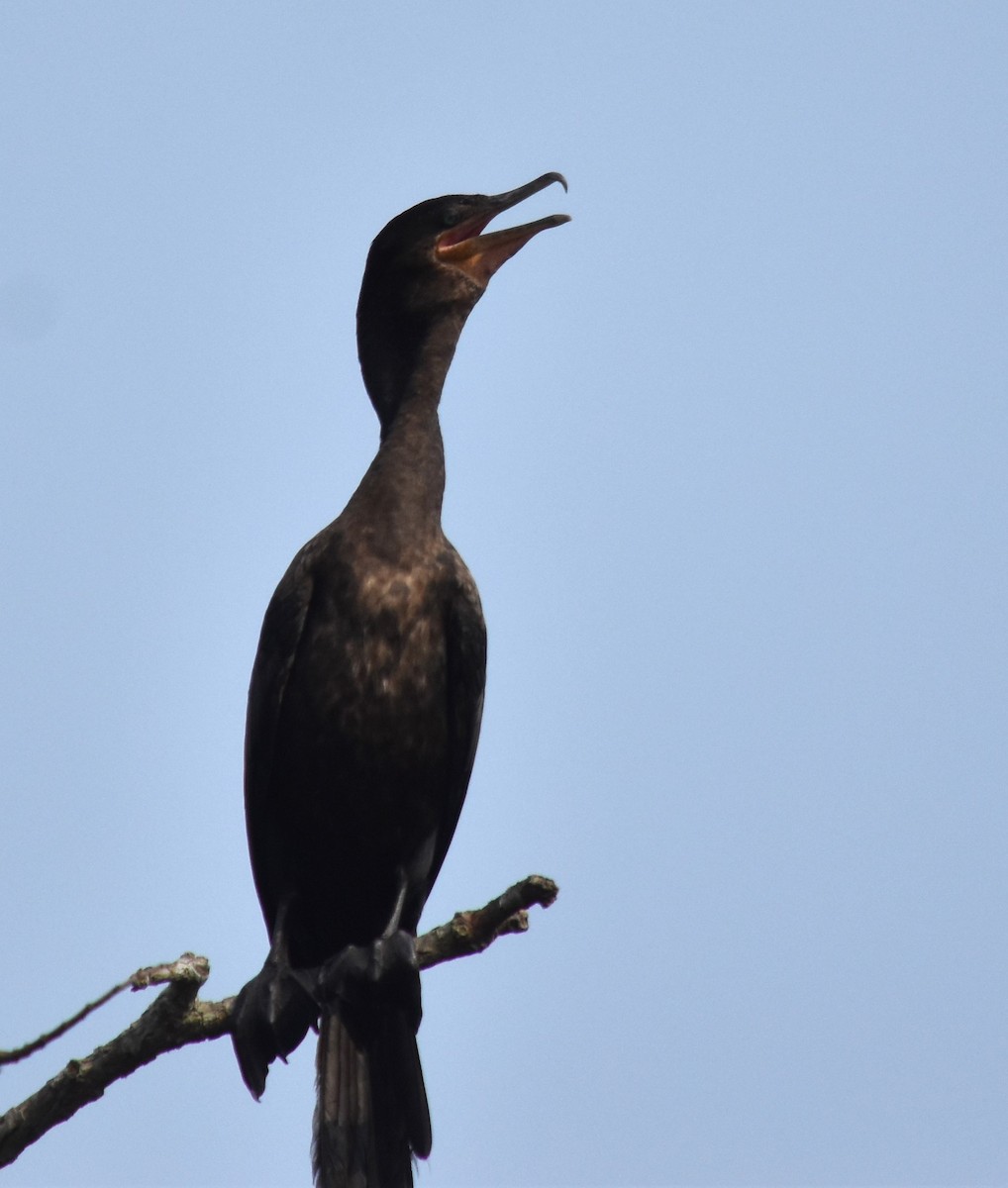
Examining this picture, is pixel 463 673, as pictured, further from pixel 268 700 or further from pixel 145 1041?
pixel 145 1041

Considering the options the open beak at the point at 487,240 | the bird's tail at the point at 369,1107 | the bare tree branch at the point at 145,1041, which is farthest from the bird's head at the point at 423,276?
the bare tree branch at the point at 145,1041

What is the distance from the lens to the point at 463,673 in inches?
240

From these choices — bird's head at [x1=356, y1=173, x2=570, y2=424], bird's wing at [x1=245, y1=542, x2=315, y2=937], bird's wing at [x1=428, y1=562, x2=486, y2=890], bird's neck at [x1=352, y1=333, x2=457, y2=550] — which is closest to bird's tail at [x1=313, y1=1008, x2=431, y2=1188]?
bird's wing at [x1=245, y1=542, x2=315, y2=937]

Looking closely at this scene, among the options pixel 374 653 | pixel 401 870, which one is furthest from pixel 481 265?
pixel 401 870

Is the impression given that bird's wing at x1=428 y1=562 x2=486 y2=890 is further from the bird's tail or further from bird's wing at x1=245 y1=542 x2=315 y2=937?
the bird's tail

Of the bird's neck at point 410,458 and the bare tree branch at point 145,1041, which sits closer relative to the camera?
the bare tree branch at point 145,1041

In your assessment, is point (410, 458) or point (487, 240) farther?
point (487, 240)

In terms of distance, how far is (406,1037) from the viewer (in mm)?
5809

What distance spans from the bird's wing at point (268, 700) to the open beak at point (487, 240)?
1.50m

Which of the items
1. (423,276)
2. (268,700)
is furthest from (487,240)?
(268,700)

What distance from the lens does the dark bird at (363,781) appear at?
18.7ft

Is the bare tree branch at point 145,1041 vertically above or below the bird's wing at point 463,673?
below

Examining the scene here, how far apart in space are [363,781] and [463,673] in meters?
0.52

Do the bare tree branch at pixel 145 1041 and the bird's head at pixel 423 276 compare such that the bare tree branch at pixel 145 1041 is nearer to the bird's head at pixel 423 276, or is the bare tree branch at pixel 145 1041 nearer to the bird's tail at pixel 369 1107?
the bird's tail at pixel 369 1107
